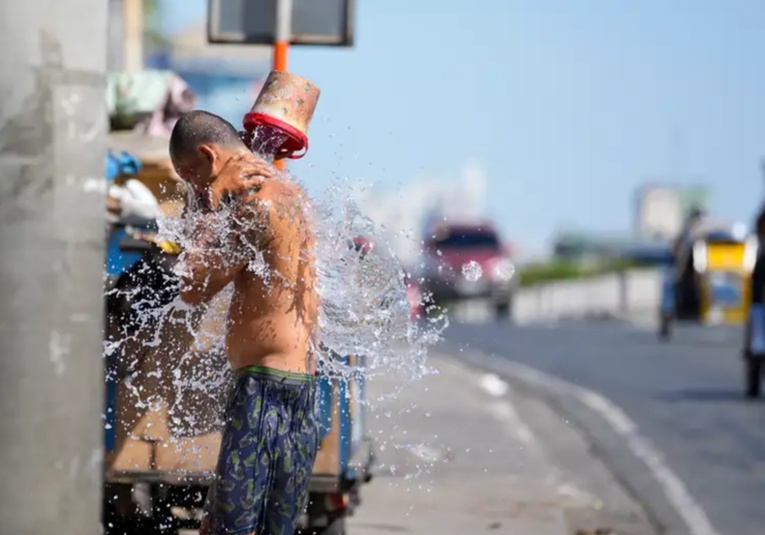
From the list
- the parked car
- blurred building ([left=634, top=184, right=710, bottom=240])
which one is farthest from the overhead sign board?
blurred building ([left=634, top=184, right=710, bottom=240])

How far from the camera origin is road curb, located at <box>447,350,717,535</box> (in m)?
10.8

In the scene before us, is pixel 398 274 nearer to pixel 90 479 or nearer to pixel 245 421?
pixel 245 421

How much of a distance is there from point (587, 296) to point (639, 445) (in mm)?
41281

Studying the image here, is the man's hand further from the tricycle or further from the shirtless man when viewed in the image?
the tricycle

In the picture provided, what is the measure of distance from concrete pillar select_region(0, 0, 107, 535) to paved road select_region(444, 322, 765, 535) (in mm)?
5116

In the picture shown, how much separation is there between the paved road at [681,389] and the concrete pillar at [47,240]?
512 centimetres

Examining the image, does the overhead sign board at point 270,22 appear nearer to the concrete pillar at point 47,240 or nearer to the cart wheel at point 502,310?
the concrete pillar at point 47,240

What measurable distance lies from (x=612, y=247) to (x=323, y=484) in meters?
89.5

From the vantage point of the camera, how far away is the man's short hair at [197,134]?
5.86 m

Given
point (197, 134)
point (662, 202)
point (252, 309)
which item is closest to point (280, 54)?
point (197, 134)

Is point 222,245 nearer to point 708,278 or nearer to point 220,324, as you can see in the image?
point 220,324

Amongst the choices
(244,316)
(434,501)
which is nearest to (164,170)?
(434,501)

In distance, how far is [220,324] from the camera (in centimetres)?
683

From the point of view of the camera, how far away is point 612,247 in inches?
3804
